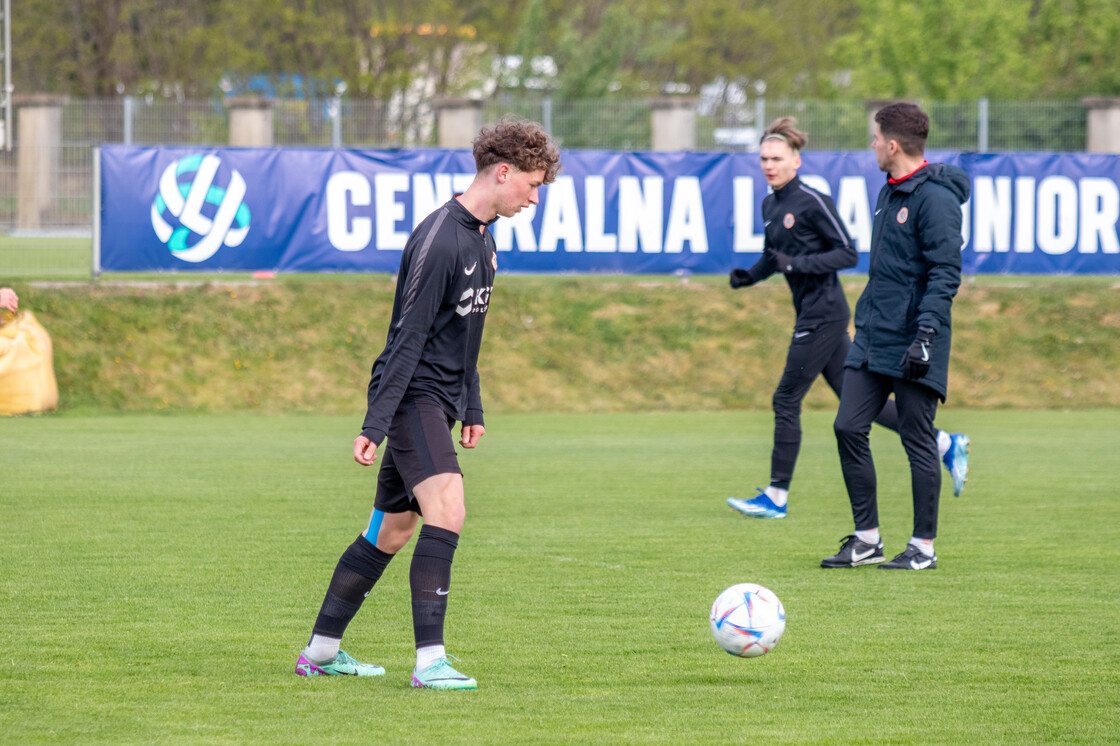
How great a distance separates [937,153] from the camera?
1902 centimetres

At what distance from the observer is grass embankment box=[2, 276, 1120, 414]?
1725 cm

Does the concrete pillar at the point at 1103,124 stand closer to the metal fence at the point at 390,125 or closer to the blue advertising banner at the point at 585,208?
→ the metal fence at the point at 390,125

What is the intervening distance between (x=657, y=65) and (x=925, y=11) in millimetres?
11752

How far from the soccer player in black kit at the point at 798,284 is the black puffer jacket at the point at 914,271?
1.63 metres

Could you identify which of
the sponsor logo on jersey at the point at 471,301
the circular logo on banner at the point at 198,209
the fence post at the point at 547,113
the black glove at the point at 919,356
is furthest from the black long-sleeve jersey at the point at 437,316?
the fence post at the point at 547,113

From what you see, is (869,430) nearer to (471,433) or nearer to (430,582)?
(471,433)

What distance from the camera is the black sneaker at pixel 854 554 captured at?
24.8 ft

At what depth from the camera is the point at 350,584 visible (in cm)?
517

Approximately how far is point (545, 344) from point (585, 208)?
2.02m

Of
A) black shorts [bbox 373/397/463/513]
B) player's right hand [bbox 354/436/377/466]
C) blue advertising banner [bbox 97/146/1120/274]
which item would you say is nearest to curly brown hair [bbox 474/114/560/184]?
black shorts [bbox 373/397/463/513]

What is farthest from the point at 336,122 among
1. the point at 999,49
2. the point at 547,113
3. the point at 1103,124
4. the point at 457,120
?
the point at 999,49

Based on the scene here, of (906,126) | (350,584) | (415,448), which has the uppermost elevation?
(906,126)

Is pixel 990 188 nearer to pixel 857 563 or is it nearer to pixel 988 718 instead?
pixel 857 563

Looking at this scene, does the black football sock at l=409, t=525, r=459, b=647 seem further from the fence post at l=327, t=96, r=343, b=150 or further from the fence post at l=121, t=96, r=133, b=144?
the fence post at l=121, t=96, r=133, b=144
